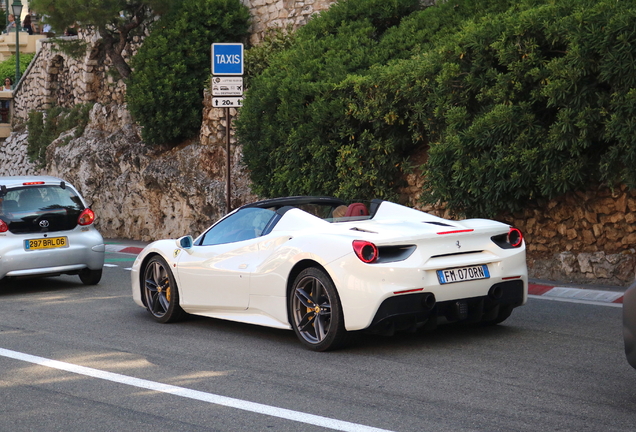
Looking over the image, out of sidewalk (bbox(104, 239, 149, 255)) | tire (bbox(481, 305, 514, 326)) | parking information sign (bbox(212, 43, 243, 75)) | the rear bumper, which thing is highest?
parking information sign (bbox(212, 43, 243, 75))

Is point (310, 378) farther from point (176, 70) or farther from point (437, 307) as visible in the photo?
point (176, 70)

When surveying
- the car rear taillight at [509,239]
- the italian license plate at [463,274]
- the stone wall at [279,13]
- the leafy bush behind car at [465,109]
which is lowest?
the italian license plate at [463,274]

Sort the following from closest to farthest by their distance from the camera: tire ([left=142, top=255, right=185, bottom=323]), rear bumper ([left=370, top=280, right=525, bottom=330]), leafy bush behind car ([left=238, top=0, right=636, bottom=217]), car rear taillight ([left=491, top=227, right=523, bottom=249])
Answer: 1. rear bumper ([left=370, top=280, right=525, bottom=330])
2. car rear taillight ([left=491, top=227, right=523, bottom=249])
3. tire ([left=142, top=255, right=185, bottom=323])
4. leafy bush behind car ([left=238, top=0, right=636, bottom=217])

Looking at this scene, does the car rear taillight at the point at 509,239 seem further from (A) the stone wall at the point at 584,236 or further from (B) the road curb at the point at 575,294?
(A) the stone wall at the point at 584,236

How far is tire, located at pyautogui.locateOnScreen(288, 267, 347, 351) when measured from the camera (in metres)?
6.64

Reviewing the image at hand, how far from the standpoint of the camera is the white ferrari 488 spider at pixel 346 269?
256 inches

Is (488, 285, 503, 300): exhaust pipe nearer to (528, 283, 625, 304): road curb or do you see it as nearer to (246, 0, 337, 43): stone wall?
(528, 283, 625, 304): road curb

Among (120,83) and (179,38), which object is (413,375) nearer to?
(179,38)

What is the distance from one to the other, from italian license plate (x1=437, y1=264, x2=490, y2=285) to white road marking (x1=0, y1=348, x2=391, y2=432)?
6.43 feet

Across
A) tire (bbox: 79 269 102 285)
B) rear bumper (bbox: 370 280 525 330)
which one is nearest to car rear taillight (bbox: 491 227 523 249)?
rear bumper (bbox: 370 280 525 330)

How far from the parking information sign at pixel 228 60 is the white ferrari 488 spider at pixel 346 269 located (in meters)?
6.12

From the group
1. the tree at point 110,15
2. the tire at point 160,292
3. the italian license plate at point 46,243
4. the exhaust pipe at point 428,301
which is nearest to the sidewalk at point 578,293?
the exhaust pipe at point 428,301

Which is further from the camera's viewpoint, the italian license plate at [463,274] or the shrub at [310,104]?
the shrub at [310,104]

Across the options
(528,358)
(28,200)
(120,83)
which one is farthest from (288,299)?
(120,83)
